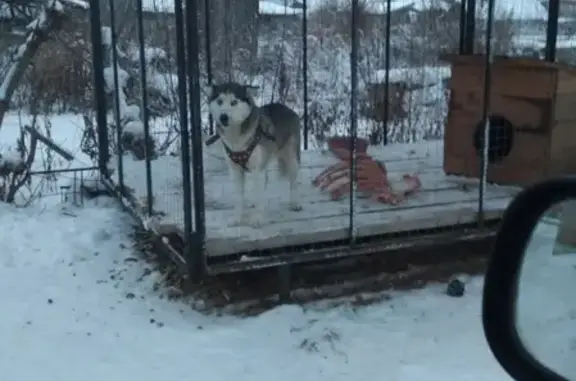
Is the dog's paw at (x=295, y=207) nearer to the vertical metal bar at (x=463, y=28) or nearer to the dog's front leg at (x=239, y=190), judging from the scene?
the dog's front leg at (x=239, y=190)

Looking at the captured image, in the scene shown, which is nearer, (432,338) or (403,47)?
(432,338)

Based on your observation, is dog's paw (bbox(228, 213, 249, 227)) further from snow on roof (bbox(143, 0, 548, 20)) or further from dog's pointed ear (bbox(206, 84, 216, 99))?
snow on roof (bbox(143, 0, 548, 20))

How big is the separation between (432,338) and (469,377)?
422 mm

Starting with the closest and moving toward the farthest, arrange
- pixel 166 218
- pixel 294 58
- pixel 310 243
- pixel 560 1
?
pixel 310 243 < pixel 166 218 < pixel 560 1 < pixel 294 58

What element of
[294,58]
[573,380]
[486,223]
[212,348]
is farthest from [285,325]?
[294,58]

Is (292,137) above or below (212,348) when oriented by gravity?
above

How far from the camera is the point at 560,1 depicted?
5871 millimetres

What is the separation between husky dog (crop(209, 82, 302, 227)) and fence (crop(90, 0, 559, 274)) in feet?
0.08

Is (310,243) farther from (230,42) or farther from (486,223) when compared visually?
(230,42)

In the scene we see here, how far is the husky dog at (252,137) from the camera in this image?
4281 mm

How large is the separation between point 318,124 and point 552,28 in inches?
92.7

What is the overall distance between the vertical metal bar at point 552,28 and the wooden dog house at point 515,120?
27.7 inches

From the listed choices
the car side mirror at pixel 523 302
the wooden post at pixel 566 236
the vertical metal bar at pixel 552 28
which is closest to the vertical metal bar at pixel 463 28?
the vertical metal bar at pixel 552 28

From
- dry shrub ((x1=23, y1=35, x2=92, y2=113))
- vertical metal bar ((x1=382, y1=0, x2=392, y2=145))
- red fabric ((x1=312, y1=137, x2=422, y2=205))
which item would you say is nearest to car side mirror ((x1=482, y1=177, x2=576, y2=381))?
red fabric ((x1=312, y1=137, x2=422, y2=205))
